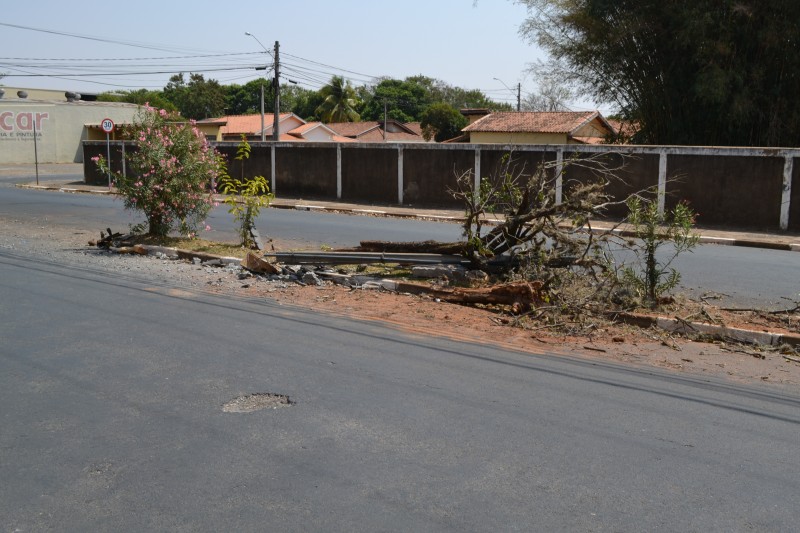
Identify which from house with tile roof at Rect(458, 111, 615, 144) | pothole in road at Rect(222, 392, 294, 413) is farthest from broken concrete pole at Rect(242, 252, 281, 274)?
house with tile roof at Rect(458, 111, 615, 144)

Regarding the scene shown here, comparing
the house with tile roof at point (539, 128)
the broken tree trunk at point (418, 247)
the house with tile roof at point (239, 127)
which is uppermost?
the house with tile roof at point (239, 127)

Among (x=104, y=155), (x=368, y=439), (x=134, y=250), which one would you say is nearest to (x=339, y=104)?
(x=104, y=155)

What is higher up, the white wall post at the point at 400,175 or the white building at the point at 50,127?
the white building at the point at 50,127

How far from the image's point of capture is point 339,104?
7762 cm

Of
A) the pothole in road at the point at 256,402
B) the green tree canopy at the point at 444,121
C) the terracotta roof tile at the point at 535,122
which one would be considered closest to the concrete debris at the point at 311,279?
the pothole in road at the point at 256,402

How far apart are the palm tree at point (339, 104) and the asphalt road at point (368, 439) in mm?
71245

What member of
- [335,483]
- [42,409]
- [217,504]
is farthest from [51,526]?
[42,409]

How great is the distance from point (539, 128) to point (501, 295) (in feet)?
111

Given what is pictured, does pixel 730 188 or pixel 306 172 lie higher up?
pixel 306 172

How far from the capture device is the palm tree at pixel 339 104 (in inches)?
3051

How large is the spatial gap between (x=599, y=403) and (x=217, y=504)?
125 inches

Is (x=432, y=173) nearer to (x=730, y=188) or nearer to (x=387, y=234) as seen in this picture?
(x=387, y=234)

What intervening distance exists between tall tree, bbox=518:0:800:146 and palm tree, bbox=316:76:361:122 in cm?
5019

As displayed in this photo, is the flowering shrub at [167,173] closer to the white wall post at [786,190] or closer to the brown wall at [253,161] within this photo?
the white wall post at [786,190]
